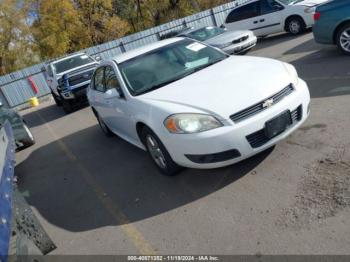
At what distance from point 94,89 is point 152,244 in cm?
394

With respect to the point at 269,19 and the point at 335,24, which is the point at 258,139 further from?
the point at 269,19

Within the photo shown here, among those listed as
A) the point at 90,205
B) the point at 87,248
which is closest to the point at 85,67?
the point at 90,205

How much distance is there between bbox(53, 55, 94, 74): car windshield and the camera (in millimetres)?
13252

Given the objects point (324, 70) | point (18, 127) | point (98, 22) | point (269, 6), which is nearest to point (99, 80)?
point (18, 127)

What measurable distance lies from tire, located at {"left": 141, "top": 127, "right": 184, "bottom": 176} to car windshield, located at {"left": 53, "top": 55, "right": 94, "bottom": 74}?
935 centimetres

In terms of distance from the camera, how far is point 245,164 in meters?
4.49

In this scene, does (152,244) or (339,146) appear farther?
(339,146)

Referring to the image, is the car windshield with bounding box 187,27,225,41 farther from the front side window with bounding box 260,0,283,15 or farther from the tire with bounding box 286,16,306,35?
the tire with bounding box 286,16,306,35

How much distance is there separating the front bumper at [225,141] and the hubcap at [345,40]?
14.4 feet

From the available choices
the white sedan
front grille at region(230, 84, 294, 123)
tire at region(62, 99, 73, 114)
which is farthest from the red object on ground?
front grille at region(230, 84, 294, 123)

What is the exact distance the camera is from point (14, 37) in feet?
97.8

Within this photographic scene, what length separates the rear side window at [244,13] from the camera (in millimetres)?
14008

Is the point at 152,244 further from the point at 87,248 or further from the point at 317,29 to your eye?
the point at 317,29

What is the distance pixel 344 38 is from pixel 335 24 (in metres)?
0.35
